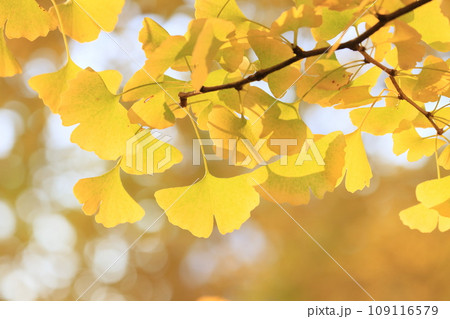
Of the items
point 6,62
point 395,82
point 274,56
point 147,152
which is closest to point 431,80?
point 395,82

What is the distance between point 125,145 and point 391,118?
244 millimetres

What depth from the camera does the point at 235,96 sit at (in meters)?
0.33

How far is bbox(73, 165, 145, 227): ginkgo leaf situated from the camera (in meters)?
0.39

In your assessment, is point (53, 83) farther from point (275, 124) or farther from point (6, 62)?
point (275, 124)

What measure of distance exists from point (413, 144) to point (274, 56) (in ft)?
0.66

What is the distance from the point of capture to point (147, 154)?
0.36 metres

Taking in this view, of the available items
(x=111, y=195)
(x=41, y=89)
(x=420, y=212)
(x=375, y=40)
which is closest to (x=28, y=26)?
(x=41, y=89)

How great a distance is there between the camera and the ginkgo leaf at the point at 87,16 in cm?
35

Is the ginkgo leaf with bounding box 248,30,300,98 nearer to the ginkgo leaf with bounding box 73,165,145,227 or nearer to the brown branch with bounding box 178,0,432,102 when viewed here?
the brown branch with bounding box 178,0,432,102

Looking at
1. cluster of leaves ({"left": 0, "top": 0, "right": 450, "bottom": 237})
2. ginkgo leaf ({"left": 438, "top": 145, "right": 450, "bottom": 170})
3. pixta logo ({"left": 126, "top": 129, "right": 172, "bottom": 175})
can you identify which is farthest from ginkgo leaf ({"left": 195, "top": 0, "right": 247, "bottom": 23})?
ginkgo leaf ({"left": 438, "top": 145, "right": 450, "bottom": 170})

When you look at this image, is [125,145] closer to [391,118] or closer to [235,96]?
[235,96]

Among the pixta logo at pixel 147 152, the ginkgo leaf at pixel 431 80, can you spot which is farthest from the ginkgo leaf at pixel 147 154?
the ginkgo leaf at pixel 431 80

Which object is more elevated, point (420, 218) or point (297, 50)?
point (297, 50)

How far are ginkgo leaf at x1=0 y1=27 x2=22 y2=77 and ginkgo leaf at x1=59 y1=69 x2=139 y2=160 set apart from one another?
0.29ft
